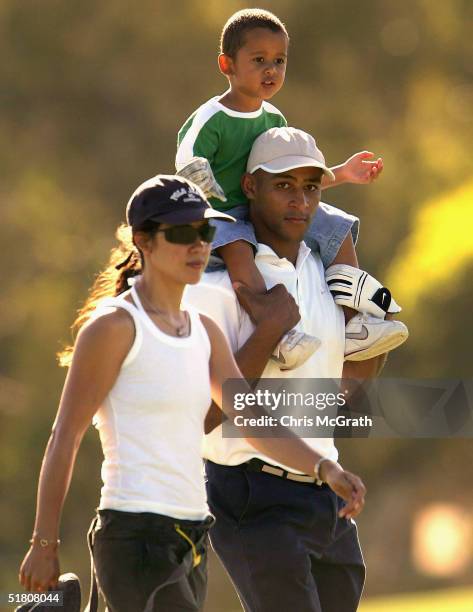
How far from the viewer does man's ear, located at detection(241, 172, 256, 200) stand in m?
5.04

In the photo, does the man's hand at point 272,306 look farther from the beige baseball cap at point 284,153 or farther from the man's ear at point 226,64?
the man's ear at point 226,64

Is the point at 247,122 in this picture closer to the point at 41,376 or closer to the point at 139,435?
the point at 139,435

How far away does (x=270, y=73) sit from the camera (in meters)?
5.21

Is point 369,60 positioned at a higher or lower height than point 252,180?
higher

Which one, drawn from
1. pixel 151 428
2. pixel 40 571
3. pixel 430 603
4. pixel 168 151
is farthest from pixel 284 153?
pixel 168 151

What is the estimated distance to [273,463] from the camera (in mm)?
4723

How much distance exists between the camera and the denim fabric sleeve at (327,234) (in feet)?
17.0

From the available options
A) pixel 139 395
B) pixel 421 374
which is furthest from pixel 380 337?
pixel 421 374

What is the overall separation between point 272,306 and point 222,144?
0.66 metres

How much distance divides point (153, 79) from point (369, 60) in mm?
3136

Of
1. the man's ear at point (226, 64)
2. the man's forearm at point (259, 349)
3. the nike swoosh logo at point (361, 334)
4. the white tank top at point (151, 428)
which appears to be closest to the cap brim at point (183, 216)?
the white tank top at point (151, 428)

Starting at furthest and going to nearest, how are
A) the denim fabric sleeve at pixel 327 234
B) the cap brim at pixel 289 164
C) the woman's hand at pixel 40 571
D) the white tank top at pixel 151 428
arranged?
the denim fabric sleeve at pixel 327 234 → the cap brim at pixel 289 164 → the white tank top at pixel 151 428 → the woman's hand at pixel 40 571

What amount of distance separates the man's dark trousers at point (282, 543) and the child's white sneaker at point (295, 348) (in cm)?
37

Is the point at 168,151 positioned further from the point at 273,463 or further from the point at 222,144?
the point at 273,463
